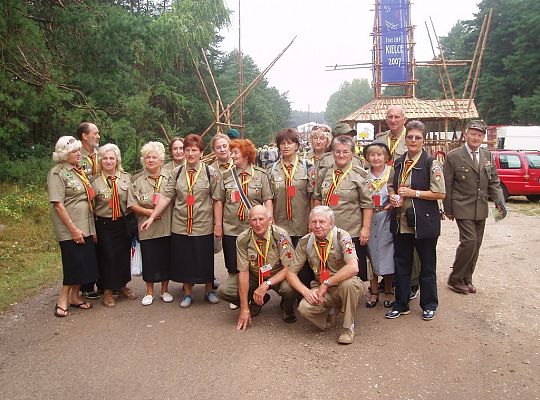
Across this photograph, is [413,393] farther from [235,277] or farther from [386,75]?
[386,75]

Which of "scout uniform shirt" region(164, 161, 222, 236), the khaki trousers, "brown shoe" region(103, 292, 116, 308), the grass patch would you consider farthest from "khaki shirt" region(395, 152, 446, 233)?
the grass patch

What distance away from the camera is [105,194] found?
532cm

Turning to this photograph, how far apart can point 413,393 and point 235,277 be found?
215 centimetres

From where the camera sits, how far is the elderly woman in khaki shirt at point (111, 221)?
534 centimetres

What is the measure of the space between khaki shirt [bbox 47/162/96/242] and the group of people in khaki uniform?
0.4 inches

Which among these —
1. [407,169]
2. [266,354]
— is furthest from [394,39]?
[266,354]

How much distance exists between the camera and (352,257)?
14.5 ft

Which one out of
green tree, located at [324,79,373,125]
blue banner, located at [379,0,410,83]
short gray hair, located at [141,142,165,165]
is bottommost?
short gray hair, located at [141,142,165,165]

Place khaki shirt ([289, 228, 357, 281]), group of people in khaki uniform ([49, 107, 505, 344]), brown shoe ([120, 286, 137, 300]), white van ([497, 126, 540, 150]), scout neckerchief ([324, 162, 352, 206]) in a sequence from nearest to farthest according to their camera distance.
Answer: khaki shirt ([289, 228, 357, 281]) < group of people in khaki uniform ([49, 107, 505, 344]) < scout neckerchief ([324, 162, 352, 206]) < brown shoe ([120, 286, 137, 300]) < white van ([497, 126, 540, 150])

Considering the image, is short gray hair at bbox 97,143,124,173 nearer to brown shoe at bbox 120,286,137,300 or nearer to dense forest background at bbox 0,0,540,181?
brown shoe at bbox 120,286,137,300

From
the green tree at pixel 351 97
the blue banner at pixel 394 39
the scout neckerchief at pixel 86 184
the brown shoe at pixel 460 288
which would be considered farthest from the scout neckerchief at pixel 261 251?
the green tree at pixel 351 97

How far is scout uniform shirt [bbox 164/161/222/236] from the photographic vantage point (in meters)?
5.34

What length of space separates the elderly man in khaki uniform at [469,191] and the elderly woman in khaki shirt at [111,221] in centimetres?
371

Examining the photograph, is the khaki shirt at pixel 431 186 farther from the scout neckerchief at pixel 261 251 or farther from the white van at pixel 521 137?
the white van at pixel 521 137
